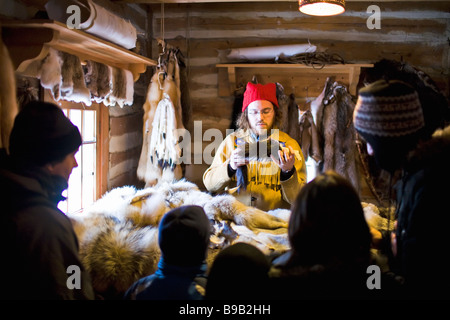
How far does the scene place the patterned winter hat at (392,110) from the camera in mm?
1419

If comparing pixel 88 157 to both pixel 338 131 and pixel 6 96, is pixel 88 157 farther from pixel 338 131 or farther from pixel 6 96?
pixel 338 131

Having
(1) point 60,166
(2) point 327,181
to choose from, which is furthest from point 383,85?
(1) point 60,166

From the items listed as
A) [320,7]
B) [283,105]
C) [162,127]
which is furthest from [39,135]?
[283,105]

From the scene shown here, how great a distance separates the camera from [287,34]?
3.94 meters

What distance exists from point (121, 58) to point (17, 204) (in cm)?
165

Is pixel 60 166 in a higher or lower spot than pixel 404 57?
lower

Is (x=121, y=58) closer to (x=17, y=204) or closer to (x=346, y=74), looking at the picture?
(x=17, y=204)

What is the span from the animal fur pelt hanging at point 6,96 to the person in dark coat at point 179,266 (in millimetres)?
797

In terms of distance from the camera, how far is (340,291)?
1188 millimetres

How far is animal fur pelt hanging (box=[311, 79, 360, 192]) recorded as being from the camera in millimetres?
3736

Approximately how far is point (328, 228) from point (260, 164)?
1.72 metres

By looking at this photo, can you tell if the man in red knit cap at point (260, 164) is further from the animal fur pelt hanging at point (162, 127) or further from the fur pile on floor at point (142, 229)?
the animal fur pelt hanging at point (162, 127)
